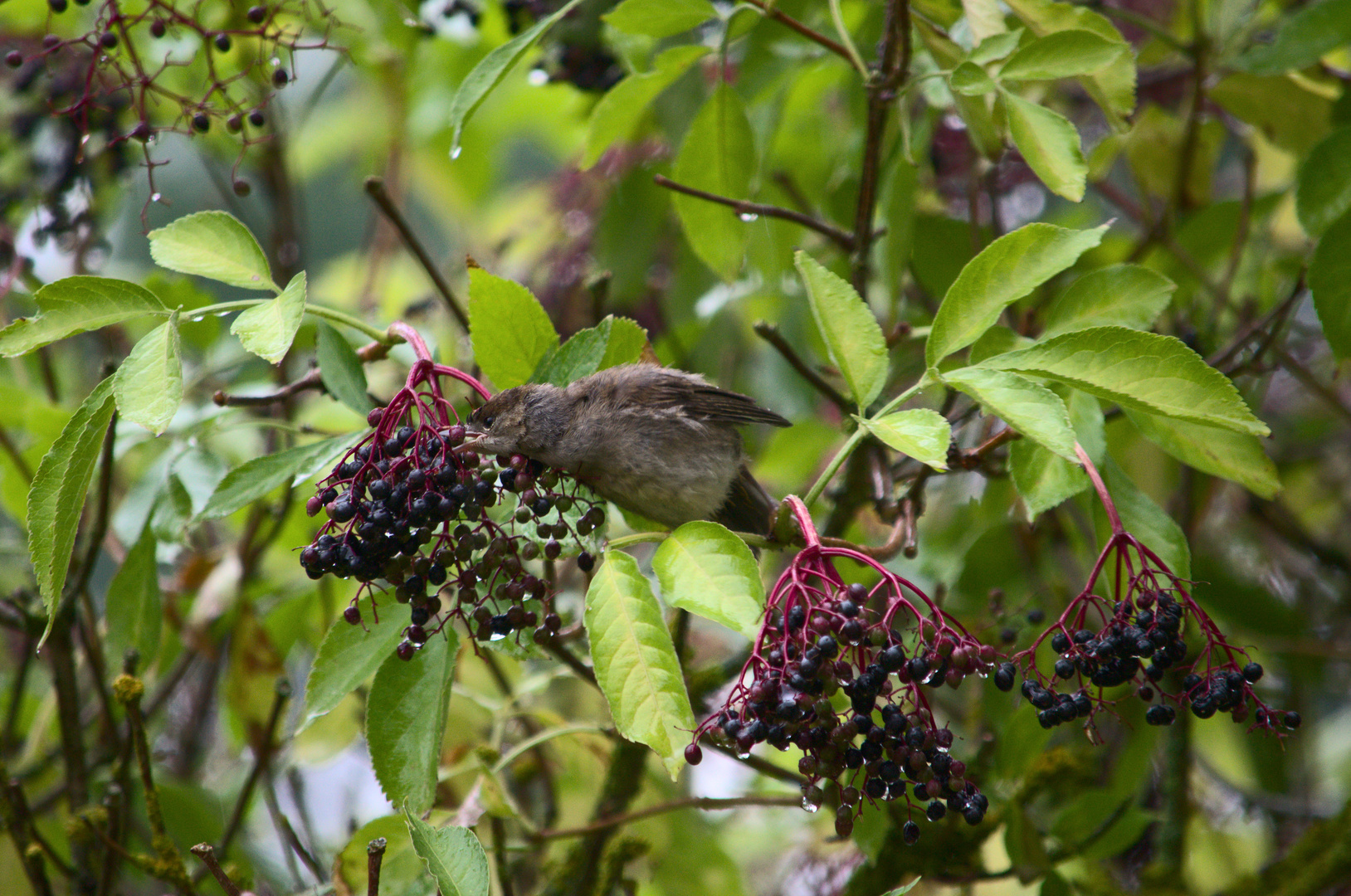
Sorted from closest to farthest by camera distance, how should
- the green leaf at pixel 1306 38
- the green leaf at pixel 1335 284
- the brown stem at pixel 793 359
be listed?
1. the green leaf at pixel 1335 284
2. the brown stem at pixel 793 359
3. the green leaf at pixel 1306 38

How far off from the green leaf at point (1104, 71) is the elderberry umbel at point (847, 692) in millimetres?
1083

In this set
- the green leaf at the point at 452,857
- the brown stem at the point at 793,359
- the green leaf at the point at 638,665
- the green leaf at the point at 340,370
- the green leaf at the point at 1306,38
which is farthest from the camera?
the green leaf at the point at 1306,38

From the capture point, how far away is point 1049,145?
1750 mm

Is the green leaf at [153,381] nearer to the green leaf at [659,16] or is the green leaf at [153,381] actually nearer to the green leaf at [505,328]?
the green leaf at [505,328]

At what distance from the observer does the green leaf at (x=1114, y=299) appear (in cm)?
180

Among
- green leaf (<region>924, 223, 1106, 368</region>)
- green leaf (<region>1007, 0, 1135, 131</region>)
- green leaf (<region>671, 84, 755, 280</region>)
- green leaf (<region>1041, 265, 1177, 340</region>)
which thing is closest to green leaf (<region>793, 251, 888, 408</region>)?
green leaf (<region>924, 223, 1106, 368</region>)

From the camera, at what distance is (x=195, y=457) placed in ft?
7.20

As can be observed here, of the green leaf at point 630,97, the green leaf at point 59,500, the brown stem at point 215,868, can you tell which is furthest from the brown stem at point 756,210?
the brown stem at point 215,868

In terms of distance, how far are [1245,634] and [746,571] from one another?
2.64 metres

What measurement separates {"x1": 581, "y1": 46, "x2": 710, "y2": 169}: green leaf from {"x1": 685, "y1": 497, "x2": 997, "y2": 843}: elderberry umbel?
1079mm

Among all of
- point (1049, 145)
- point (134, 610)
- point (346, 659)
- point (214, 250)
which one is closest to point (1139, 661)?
point (1049, 145)

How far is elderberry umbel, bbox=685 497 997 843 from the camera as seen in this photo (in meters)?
1.32

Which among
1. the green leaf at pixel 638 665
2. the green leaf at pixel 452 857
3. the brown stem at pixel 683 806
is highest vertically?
the green leaf at pixel 638 665

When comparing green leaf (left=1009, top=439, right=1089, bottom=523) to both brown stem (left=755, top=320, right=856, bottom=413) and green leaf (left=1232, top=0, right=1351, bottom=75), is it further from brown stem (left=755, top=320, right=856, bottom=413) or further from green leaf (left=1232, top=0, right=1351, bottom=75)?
green leaf (left=1232, top=0, right=1351, bottom=75)
